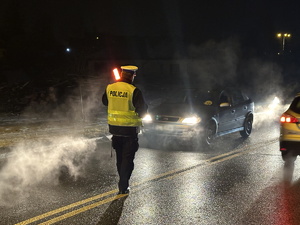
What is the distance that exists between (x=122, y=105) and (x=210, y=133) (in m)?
5.12

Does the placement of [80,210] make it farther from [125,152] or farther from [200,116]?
[200,116]

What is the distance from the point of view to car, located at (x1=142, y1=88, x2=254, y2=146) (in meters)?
9.87

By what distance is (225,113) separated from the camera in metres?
10.9

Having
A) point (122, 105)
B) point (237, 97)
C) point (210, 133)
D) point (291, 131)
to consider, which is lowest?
point (210, 133)

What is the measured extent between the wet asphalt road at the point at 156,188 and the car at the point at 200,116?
54cm

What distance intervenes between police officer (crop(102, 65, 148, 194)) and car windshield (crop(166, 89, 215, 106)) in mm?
5302

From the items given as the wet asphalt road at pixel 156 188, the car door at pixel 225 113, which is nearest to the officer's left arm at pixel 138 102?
the wet asphalt road at pixel 156 188

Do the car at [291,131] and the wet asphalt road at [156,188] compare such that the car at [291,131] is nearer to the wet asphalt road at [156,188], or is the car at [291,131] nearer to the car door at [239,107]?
the wet asphalt road at [156,188]

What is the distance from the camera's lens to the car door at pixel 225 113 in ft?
35.2

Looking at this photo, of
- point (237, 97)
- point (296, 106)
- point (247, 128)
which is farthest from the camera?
point (247, 128)

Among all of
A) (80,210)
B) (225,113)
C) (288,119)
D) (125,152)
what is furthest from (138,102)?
(225,113)

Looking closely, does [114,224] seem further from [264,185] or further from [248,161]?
[248,161]

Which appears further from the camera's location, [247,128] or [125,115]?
[247,128]

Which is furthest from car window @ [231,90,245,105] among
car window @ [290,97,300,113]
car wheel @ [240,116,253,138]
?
car window @ [290,97,300,113]
